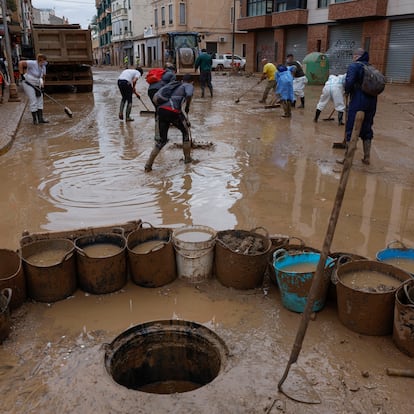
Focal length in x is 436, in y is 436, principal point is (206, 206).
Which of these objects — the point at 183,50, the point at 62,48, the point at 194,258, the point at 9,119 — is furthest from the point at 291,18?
the point at 194,258

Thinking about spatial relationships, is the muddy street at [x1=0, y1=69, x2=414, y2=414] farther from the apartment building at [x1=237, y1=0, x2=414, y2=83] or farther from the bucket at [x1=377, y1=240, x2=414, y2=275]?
the apartment building at [x1=237, y1=0, x2=414, y2=83]

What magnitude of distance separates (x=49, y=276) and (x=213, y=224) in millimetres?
2116

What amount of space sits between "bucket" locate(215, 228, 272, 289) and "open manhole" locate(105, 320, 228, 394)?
70 centimetres

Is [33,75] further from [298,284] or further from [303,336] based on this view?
[303,336]

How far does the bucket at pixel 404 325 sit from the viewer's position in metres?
2.92

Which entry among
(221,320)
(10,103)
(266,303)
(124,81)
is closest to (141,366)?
(221,320)

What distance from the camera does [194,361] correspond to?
10.5ft

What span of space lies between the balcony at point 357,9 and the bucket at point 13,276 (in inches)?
929

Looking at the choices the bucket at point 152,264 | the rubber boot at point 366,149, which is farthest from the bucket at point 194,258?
the rubber boot at point 366,149

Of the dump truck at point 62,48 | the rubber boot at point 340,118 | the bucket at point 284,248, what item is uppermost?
the dump truck at point 62,48

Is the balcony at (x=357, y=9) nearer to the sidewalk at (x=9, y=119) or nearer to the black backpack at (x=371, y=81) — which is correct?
the sidewalk at (x=9, y=119)

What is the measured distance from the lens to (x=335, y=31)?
87.2ft

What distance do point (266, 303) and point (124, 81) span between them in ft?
29.4

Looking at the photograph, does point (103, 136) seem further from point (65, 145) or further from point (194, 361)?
point (194, 361)
